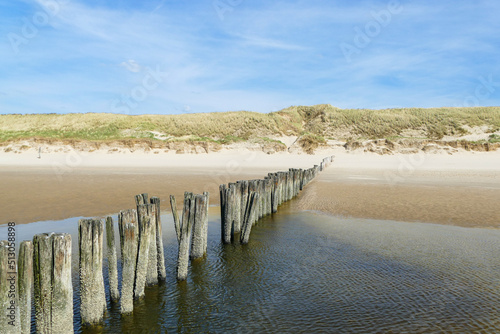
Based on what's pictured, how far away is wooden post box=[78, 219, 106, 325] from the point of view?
12.5ft

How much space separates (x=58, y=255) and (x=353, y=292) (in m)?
4.03

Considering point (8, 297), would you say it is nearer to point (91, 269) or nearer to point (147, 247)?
point (91, 269)

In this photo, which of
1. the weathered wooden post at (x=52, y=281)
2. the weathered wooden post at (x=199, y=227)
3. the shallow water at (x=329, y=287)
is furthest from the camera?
the weathered wooden post at (x=199, y=227)

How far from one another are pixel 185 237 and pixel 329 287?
245 cm

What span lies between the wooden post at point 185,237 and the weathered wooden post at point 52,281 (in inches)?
83.3

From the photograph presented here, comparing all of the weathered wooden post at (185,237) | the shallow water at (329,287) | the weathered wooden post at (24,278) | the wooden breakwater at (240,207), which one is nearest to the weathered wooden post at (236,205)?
the wooden breakwater at (240,207)

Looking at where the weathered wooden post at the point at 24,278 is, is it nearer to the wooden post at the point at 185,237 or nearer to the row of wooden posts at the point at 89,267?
the row of wooden posts at the point at 89,267

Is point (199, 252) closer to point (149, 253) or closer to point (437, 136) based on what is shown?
point (149, 253)

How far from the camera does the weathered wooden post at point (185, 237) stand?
5527 mm

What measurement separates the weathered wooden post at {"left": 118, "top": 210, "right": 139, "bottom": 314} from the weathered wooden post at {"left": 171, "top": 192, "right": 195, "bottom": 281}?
1.15 metres

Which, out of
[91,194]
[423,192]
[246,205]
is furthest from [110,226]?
[423,192]

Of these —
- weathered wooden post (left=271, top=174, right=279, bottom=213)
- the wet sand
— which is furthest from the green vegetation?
weathered wooden post (left=271, top=174, right=279, bottom=213)

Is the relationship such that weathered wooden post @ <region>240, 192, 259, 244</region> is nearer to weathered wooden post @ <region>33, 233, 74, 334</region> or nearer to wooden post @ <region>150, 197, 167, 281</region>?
wooden post @ <region>150, 197, 167, 281</region>

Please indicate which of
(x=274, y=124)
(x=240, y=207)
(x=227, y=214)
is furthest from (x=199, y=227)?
(x=274, y=124)
